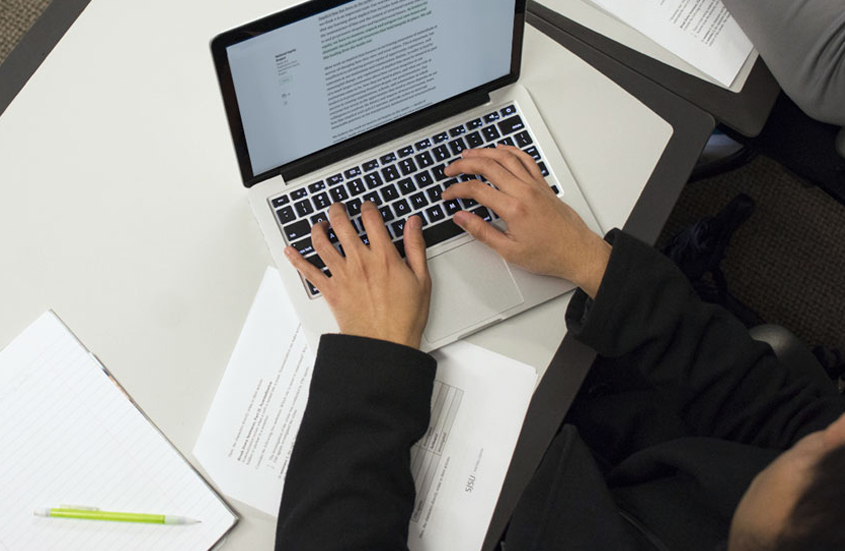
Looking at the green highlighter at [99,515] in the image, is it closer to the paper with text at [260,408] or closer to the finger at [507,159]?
the paper with text at [260,408]

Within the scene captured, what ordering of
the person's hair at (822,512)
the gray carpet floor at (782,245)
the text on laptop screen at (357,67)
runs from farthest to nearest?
the gray carpet floor at (782,245) → the text on laptop screen at (357,67) → the person's hair at (822,512)

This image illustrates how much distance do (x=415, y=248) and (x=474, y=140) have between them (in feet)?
0.47

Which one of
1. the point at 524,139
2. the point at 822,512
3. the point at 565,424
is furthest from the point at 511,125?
the point at 822,512

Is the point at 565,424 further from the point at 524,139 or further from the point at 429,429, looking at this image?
the point at 524,139

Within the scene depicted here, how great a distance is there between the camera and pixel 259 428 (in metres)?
0.66

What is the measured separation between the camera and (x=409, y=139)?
70 centimetres

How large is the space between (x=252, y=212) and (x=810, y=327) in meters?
1.11

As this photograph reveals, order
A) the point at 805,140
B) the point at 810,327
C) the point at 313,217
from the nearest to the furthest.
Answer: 1. the point at 313,217
2. the point at 805,140
3. the point at 810,327

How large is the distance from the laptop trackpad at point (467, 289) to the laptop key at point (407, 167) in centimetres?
10

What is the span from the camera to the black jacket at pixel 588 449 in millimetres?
594

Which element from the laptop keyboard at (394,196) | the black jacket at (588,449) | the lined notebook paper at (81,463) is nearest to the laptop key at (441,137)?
the laptop keyboard at (394,196)

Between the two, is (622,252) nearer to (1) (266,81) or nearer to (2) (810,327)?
(1) (266,81)

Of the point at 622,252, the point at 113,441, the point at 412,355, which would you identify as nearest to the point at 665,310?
the point at 622,252

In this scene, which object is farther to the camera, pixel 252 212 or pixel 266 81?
pixel 252 212
